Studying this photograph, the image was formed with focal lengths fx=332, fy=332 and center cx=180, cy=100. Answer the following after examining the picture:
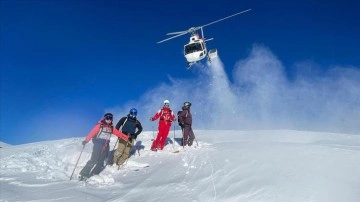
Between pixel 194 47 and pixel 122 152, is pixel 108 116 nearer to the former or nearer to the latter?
pixel 122 152

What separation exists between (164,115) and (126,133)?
2.27m

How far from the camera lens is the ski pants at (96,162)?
493 inches

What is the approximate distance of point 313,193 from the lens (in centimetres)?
767

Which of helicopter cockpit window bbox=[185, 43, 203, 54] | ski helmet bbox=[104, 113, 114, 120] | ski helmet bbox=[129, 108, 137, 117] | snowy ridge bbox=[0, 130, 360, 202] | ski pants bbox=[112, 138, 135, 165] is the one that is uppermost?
helicopter cockpit window bbox=[185, 43, 203, 54]

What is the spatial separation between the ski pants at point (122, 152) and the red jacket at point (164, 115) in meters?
2.12

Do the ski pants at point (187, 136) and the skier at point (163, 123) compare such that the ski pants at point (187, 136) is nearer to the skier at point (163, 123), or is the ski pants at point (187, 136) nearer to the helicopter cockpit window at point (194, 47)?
the skier at point (163, 123)

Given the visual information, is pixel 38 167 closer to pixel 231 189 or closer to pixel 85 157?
pixel 85 157

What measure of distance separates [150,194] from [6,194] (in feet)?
13.5

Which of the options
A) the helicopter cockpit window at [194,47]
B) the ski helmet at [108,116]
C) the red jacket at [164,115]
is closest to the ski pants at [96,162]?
the ski helmet at [108,116]

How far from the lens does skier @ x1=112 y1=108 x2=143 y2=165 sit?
13242mm

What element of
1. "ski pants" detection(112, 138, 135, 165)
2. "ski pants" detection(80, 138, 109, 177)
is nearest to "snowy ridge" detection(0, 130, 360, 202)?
"ski pants" detection(112, 138, 135, 165)

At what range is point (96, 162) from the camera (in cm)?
1377

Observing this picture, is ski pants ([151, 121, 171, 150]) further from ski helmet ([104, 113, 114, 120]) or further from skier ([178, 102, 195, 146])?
ski helmet ([104, 113, 114, 120])

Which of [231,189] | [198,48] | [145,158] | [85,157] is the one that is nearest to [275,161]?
A: [231,189]
